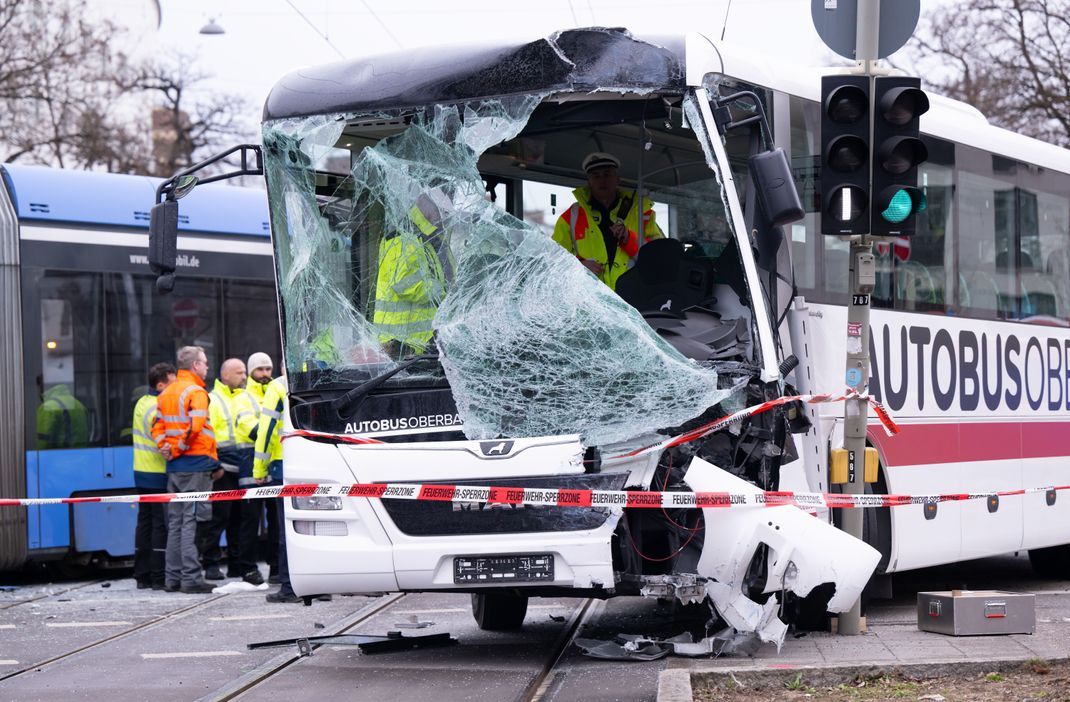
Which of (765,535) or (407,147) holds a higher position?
(407,147)

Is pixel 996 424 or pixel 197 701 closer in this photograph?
pixel 197 701

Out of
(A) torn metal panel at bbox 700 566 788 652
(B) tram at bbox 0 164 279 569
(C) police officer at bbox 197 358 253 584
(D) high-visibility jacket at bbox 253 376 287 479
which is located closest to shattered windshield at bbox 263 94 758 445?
(A) torn metal panel at bbox 700 566 788 652

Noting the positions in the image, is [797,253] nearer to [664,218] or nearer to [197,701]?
[664,218]

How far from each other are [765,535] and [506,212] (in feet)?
7.32

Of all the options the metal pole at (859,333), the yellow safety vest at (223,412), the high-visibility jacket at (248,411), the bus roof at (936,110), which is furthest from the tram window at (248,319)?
the metal pole at (859,333)

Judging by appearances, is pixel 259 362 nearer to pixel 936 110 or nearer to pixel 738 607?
pixel 936 110

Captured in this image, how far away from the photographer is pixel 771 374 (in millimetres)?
8430

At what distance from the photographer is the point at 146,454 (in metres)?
14.4

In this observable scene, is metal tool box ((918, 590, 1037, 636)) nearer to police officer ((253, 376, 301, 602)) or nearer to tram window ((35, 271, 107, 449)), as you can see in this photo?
police officer ((253, 376, 301, 602))

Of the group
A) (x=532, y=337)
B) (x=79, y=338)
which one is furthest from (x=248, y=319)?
(x=532, y=337)

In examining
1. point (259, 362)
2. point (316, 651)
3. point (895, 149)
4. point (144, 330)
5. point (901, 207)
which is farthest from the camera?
point (144, 330)

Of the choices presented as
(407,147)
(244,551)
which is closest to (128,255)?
(244,551)

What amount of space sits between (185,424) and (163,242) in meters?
5.00

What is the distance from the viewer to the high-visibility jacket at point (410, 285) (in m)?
8.74
